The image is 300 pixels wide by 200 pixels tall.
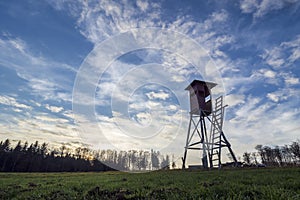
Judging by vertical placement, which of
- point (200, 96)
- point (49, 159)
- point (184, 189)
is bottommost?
point (184, 189)

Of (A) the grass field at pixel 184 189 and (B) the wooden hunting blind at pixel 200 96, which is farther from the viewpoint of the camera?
(B) the wooden hunting blind at pixel 200 96

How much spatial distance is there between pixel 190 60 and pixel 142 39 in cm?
484

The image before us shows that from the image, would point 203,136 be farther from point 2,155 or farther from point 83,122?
point 2,155


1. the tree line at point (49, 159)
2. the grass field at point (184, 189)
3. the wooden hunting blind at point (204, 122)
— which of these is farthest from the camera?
the tree line at point (49, 159)

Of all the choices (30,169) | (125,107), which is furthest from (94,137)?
(30,169)

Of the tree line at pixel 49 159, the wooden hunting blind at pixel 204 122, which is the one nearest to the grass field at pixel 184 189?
the wooden hunting blind at pixel 204 122

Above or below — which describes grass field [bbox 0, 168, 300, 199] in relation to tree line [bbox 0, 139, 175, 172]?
below

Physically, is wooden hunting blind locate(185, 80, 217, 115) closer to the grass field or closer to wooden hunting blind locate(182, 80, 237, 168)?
wooden hunting blind locate(182, 80, 237, 168)

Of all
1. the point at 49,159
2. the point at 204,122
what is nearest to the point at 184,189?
the point at 204,122

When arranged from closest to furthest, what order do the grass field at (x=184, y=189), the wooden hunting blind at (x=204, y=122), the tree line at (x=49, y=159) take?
the grass field at (x=184, y=189) < the wooden hunting blind at (x=204, y=122) < the tree line at (x=49, y=159)

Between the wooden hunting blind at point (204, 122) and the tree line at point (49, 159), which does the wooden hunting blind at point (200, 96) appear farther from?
the tree line at point (49, 159)

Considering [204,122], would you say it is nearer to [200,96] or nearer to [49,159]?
[200,96]

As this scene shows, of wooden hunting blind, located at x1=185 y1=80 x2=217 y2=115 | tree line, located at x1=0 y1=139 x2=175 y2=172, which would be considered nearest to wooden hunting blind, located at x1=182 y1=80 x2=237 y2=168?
wooden hunting blind, located at x1=185 y1=80 x2=217 y2=115

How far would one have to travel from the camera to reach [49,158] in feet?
327
